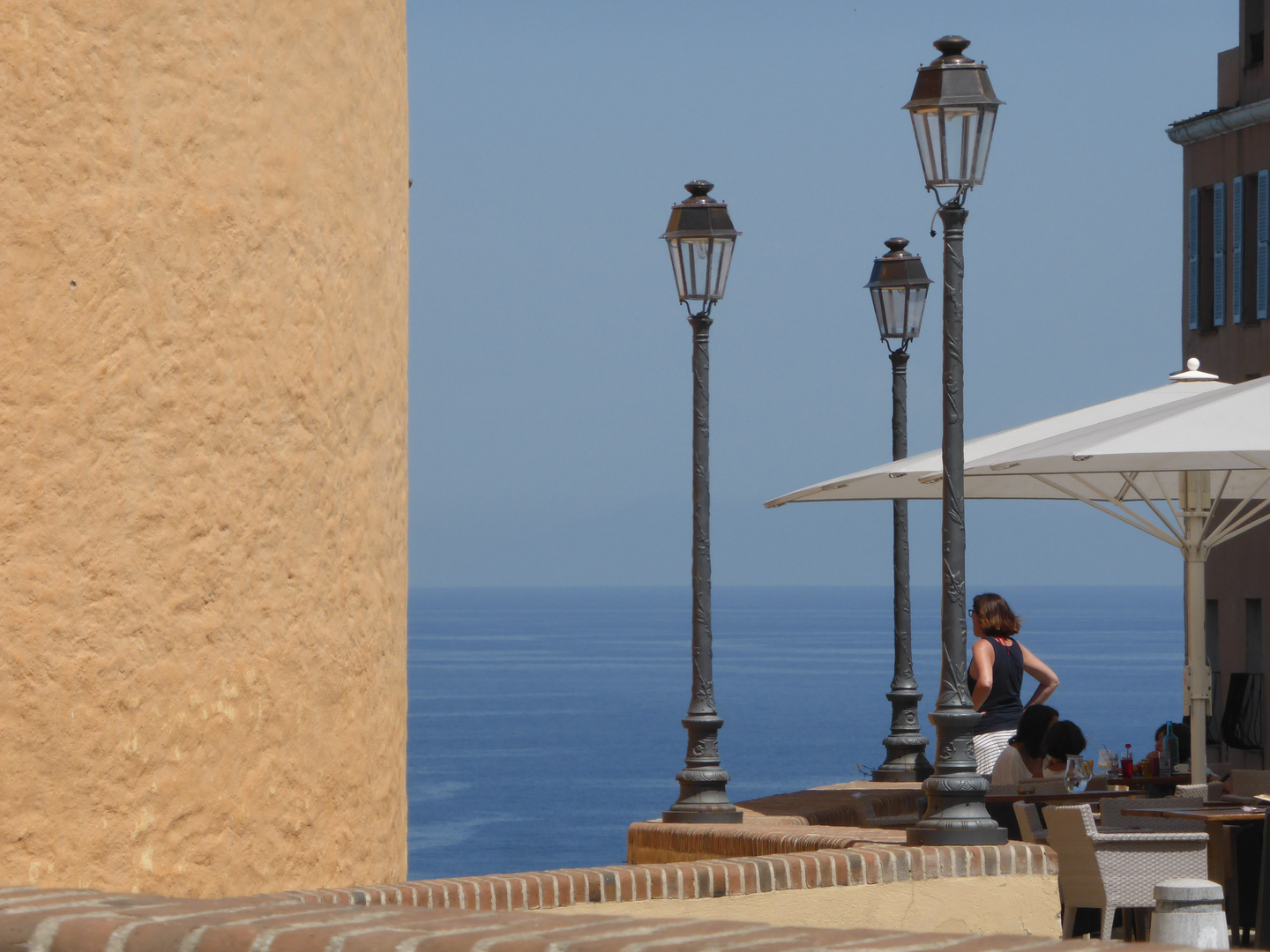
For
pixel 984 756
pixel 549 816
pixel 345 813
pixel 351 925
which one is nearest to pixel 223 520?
pixel 345 813

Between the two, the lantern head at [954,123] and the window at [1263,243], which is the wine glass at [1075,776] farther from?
the window at [1263,243]

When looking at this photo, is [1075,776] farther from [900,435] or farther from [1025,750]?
[900,435]

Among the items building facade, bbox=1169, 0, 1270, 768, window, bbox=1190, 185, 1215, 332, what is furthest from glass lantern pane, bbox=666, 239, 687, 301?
window, bbox=1190, 185, 1215, 332

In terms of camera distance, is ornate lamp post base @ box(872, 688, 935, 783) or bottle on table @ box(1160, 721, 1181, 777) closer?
bottle on table @ box(1160, 721, 1181, 777)

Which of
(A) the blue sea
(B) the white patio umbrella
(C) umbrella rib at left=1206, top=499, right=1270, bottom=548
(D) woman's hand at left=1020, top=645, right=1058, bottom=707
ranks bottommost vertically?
(A) the blue sea

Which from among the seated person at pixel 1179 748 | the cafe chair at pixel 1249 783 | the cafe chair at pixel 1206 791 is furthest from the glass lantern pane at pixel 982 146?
the cafe chair at pixel 1249 783

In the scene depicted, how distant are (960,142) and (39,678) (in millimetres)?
5760

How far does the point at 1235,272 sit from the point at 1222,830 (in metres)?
23.6

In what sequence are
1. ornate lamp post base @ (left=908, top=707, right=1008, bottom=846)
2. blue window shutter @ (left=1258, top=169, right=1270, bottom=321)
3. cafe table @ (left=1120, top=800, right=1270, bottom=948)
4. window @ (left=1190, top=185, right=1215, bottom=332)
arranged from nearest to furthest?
ornate lamp post base @ (left=908, top=707, right=1008, bottom=846) < cafe table @ (left=1120, top=800, right=1270, bottom=948) < blue window shutter @ (left=1258, top=169, right=1270, bottom=321) < window @ (left=1190, top=185, right=1215, bottom=332)

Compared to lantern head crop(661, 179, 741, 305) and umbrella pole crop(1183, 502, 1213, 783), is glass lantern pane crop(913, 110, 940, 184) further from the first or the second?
lantern head crop(661, 179, 741, 305)

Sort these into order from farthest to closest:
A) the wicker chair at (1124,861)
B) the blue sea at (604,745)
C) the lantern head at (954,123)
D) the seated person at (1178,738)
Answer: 1. the blue sea at (604,745)
2. the seated person at (1178,738)
3. the lantern head at (954,123)
4. the wicker chair at (1124,861)

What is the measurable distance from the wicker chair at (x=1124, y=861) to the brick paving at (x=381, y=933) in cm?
579

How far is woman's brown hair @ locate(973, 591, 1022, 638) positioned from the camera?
11.6m

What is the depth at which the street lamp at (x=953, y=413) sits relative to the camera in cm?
927
